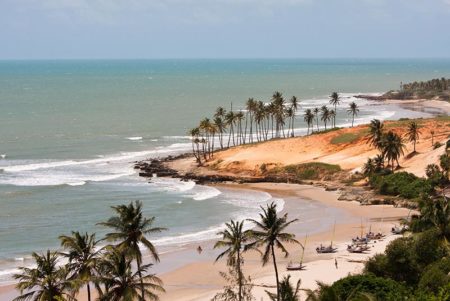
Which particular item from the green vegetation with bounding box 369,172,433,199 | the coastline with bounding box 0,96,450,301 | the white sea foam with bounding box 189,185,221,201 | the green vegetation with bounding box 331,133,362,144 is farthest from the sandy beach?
the green vegetation with bounding box 331,133,362,144

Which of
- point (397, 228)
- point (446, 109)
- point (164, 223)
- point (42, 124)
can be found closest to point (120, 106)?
point (42, 124)

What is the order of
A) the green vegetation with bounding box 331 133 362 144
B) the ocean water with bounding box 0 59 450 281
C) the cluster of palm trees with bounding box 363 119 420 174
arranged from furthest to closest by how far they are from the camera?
the green vegetation with bounding box 331 133 362 144 < the cluster of palm trees with bounding box 363 119 420 174 < the ocean water with bounding box 0 59 450 281

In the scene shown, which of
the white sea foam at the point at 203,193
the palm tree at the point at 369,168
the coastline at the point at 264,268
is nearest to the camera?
the coastline at the point at 264,268

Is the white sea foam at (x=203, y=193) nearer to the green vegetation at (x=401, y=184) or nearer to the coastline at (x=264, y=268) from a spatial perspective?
the coastline at (x=264, y=268)

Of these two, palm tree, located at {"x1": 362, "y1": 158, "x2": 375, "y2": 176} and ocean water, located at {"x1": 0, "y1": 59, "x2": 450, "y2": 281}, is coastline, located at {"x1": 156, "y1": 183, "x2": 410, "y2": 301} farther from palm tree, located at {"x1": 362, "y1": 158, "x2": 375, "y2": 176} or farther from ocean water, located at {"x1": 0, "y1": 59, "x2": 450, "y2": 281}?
palm tree, located at {"x1": 362, "y1": 158, "x2": 375, "y2": 176}

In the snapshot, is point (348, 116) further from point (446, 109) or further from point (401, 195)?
point (401, 195)

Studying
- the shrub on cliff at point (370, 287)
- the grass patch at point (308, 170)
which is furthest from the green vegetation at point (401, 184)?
the shrub on cliff at point (370, 287)

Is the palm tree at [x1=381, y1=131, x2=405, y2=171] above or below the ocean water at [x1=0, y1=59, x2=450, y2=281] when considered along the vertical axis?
above

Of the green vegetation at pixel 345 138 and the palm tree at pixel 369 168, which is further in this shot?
the green vegetation at pixel 345 138

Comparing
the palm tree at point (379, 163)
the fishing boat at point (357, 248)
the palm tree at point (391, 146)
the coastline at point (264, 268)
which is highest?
the palm tree at point (391, 146)
